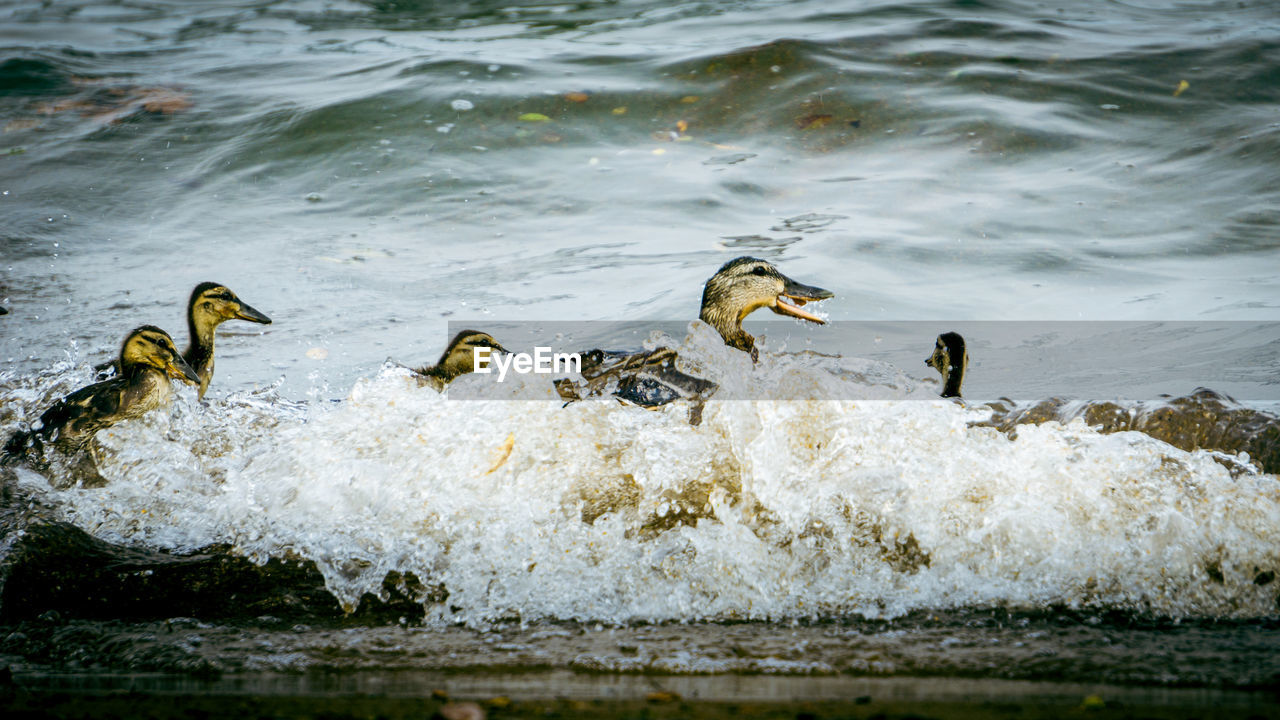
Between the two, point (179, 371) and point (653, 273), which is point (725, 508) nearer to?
point (179, 371)

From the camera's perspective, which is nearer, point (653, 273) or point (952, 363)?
point (952, 363)

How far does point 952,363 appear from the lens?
5309mm

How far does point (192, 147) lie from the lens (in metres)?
10.3

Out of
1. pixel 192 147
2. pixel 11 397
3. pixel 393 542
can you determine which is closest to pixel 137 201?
pixel 192 147

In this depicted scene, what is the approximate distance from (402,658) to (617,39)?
431 inches

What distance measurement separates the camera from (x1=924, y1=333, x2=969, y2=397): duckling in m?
5.29

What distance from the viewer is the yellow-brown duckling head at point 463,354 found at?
5.49 metres

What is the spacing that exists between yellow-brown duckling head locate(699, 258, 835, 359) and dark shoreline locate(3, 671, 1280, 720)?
10.9 feet

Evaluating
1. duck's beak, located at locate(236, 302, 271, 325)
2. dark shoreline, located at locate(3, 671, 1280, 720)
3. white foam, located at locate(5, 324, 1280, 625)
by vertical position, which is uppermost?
duck's beak, located at locate(236, 302, 271, 325)

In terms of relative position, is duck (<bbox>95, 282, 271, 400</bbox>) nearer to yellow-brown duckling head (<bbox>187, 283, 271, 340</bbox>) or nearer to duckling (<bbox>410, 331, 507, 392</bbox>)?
yellow-brown duckling head (<bbox>187, 283, 271, 340</bbox>)

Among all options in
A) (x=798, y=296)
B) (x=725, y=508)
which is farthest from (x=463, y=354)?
(x=725, y=508)

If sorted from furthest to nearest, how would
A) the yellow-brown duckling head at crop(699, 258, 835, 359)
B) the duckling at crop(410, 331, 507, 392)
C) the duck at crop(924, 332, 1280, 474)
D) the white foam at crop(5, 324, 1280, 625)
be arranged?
the yellow-brown duckling head at crop(699, 258, 835, 359) < the duckling at crop(410, 331, 507, 392) < the duck at crop(924, 332, 1280, 474) < the white foam at crop(5, 324, 1280, 625)
